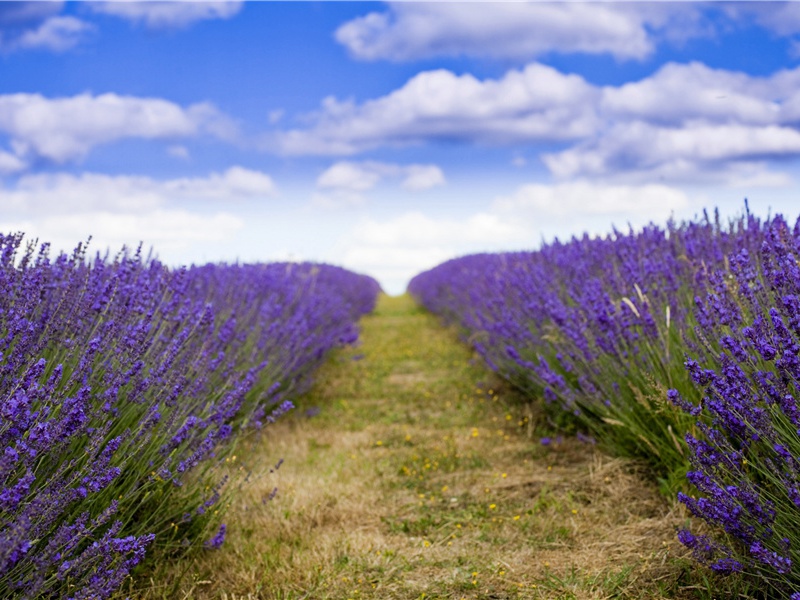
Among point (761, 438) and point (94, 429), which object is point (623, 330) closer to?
point (761, 438)

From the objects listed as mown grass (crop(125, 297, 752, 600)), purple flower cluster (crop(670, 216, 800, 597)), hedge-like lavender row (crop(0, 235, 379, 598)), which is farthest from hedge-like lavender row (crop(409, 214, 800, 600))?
hedge-like lavender row (crop(0, 235, 379, 598))

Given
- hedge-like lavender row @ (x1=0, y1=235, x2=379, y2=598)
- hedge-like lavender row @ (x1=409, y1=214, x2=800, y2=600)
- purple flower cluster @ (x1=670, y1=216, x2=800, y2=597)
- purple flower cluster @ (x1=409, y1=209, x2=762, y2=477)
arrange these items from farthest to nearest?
purple flower cluster @ (x1=409, y1=209, x2=762, y2=477)
hedge-like lavender row @ (x1=409, y1=214, x2=800, y2=600)
purple flower cluster @ (x1=670, y1=216, x2=800, y2=597)
hedge-like lavender row @ (x1=0, y1=235, x2=379, y2=598)

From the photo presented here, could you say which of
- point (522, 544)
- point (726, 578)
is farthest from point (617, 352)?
point (726, 578)

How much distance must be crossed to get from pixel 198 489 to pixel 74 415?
3.18 ft

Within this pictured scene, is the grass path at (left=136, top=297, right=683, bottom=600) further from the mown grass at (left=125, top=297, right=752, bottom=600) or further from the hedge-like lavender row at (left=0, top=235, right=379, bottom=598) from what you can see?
the hedge-like lavender row at (left=0, top=235, right=379, bottom=598)

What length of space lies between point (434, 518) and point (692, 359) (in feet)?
4.92

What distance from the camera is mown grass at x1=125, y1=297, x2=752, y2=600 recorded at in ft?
8.66

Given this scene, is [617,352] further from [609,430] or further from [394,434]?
[394,434]

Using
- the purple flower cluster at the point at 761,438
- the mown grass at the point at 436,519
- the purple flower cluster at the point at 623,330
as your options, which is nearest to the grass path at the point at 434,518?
the mown grass at the point at 436,519

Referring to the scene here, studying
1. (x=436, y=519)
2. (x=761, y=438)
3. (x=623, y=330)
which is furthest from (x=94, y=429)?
(x=623, y=330)

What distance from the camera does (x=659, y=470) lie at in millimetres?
3621

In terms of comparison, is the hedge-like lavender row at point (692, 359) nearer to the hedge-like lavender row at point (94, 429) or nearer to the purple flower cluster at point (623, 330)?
the purple flower cluster at point (623, 330)

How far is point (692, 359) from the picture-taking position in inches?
107

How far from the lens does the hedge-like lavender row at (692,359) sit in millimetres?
2131
